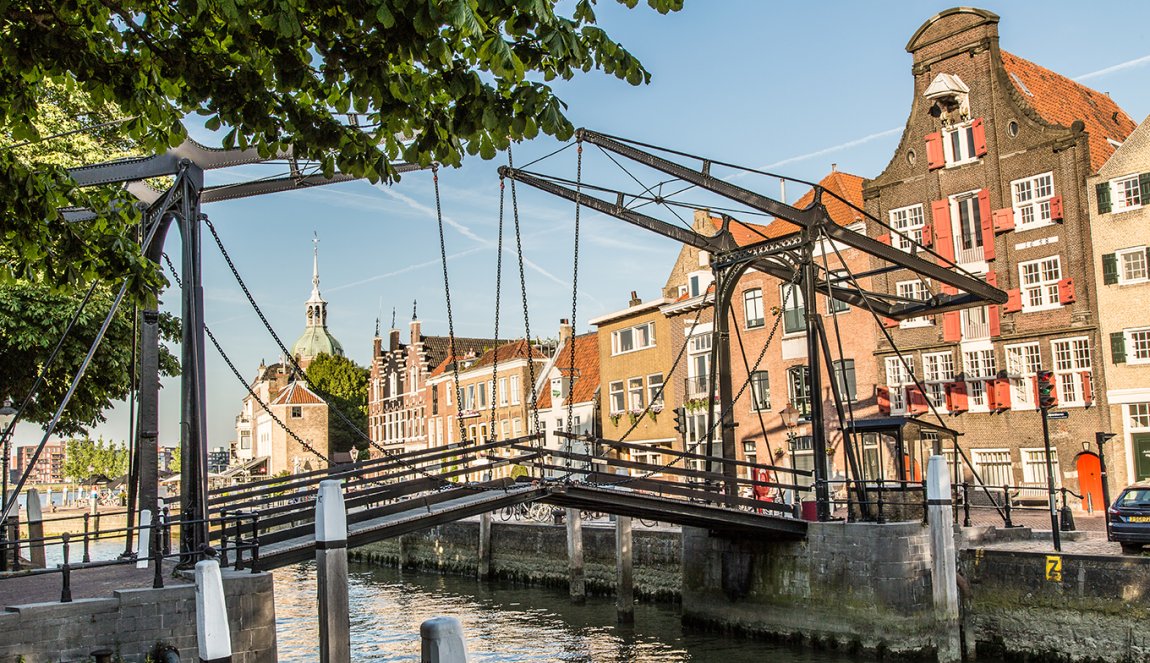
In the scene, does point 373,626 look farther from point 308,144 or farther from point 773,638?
point 308,144

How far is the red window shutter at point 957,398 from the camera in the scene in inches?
1153

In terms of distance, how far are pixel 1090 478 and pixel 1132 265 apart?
17.5 feet

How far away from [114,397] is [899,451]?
664 inches

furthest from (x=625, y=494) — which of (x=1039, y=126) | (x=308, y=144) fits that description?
(x=1039, y=126)

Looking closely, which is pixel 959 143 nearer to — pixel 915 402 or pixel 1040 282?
pixel 1040 282

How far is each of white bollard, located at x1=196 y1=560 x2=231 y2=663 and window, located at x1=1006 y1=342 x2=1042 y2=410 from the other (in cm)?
2305

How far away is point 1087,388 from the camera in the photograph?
26469mm

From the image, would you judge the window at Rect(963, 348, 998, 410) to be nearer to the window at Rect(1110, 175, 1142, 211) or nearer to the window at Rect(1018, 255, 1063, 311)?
the window at Rect(1018, 255, 1063, 311)

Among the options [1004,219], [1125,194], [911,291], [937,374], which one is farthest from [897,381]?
[1125,194]

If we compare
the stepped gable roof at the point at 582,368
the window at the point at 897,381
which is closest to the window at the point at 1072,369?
the window at the point at 897,381

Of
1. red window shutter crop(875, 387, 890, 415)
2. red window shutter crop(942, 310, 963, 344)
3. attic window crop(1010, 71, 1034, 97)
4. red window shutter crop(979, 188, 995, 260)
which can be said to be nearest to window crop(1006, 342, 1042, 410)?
red window shutter crop(942, 310, 963, 344)

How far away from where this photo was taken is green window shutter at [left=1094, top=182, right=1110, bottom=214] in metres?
26.5

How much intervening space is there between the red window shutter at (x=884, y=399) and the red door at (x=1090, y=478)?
19.3 ft

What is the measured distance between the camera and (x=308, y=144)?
8477 millimetres
